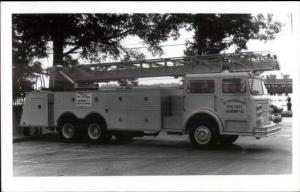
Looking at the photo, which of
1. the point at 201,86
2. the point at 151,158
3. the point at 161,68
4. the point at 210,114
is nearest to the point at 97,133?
the point at 161,68

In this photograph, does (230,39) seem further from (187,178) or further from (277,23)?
(187,178)

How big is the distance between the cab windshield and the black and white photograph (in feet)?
0.13

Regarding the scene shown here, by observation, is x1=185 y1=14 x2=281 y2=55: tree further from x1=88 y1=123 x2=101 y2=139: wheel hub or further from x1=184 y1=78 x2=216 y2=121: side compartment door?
x1=88 y1=123 x2=101 y2=139: wheel hub

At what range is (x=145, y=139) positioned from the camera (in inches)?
661

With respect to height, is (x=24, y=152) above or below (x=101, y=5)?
below

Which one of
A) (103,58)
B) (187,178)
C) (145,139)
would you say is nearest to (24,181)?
(187,178)

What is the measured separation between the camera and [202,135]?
14289 millimetres

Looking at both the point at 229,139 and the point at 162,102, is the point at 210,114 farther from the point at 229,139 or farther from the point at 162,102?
the point at 162,102

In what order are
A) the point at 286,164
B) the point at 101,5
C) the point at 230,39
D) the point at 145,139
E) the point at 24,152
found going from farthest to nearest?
1. the point at 145,139
2. the point at 230,39
3. the point at 24,152
4. the point at 286,164
5. the point at 101,5

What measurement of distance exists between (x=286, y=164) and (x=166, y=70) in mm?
4775

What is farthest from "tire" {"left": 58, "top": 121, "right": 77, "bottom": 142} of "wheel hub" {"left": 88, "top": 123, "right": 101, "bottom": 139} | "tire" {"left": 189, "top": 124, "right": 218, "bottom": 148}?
"tire" {"left": 189, "top": 124, "right": 218, "bottom": 148}

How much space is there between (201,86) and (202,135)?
137cm

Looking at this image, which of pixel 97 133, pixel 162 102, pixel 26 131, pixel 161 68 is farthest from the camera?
pixel 26 131

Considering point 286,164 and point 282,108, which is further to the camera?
point 282,108
